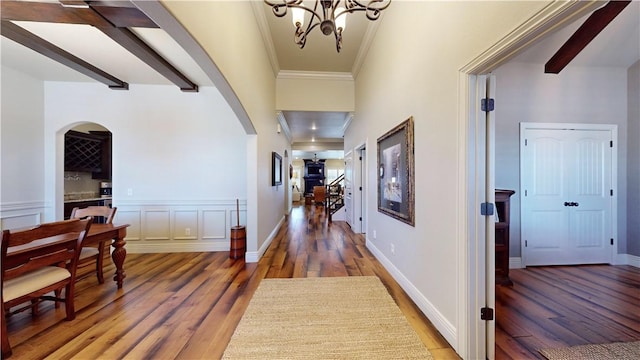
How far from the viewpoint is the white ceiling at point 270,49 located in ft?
8.39

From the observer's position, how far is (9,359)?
1588 mm

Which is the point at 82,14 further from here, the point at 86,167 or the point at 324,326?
the point at 86,167

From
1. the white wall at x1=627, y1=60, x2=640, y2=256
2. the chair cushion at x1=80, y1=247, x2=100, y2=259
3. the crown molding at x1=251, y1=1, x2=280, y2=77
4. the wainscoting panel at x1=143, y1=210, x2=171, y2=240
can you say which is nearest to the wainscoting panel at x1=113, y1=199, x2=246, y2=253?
the wainscoting panel at x1=143, y1=210, x2=171, y2=240

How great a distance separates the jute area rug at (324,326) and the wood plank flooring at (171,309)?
0.13 m

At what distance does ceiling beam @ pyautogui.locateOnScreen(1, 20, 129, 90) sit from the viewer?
2.26 m

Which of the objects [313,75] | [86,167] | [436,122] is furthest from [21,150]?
[436,122]

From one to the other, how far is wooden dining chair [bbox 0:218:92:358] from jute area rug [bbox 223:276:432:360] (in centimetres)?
158

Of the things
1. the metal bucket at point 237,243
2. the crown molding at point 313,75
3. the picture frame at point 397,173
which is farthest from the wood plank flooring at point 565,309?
the crown molding at point 313,75

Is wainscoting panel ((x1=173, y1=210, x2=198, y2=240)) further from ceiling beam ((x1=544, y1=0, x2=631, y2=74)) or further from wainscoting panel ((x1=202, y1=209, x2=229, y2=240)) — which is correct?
ceiling beam ((x1=544, y1=0, x2=631, y2=74))

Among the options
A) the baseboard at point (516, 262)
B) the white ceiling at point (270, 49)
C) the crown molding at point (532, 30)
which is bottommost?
the baseboard at point (516, 262)

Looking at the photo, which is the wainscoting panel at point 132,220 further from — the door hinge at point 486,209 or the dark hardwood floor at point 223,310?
the door hinge at point 486,209

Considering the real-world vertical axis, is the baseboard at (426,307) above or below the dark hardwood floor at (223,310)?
above

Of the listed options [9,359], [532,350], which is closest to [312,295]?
[532,350]

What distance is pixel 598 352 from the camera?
1640mm
